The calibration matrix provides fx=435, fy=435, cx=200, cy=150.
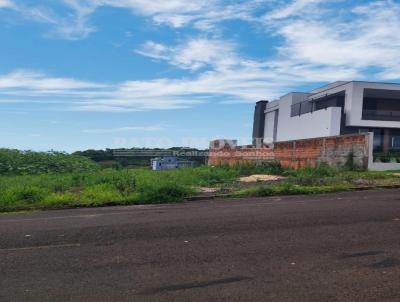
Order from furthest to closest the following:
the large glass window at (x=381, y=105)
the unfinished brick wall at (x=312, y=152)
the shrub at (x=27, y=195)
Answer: the large glass window at (x=381, y=105) → the unfinished brick wall at (x=312, y=152) → the shrub at (x=27, y=195)

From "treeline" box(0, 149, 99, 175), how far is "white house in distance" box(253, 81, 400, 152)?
67.1 ft

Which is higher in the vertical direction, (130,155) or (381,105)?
(381,105)

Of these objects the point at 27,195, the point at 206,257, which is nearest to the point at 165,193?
the point at 27,195

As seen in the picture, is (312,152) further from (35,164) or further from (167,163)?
(35,164)

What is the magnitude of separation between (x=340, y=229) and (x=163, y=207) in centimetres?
553

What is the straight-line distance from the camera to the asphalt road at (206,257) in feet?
14.9

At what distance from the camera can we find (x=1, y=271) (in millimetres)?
5422

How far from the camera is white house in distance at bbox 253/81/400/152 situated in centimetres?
3584

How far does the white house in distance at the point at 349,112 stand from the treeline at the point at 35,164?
20.5m

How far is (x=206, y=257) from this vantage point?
232 inches

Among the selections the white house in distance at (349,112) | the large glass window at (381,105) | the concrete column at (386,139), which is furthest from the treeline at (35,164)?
the large glass window at (381,105)

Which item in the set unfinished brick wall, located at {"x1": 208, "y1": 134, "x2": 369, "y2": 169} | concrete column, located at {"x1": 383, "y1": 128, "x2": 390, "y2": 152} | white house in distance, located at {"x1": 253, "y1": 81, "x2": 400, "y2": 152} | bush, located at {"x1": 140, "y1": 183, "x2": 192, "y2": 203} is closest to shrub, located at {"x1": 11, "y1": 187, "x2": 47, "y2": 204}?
bush, located at {"x1": 140, "y1": 183, "x2": 192, "y2": 203}

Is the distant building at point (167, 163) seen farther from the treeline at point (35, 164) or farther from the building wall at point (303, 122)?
the building wall at point (303, 122)

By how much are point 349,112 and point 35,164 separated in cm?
2479
